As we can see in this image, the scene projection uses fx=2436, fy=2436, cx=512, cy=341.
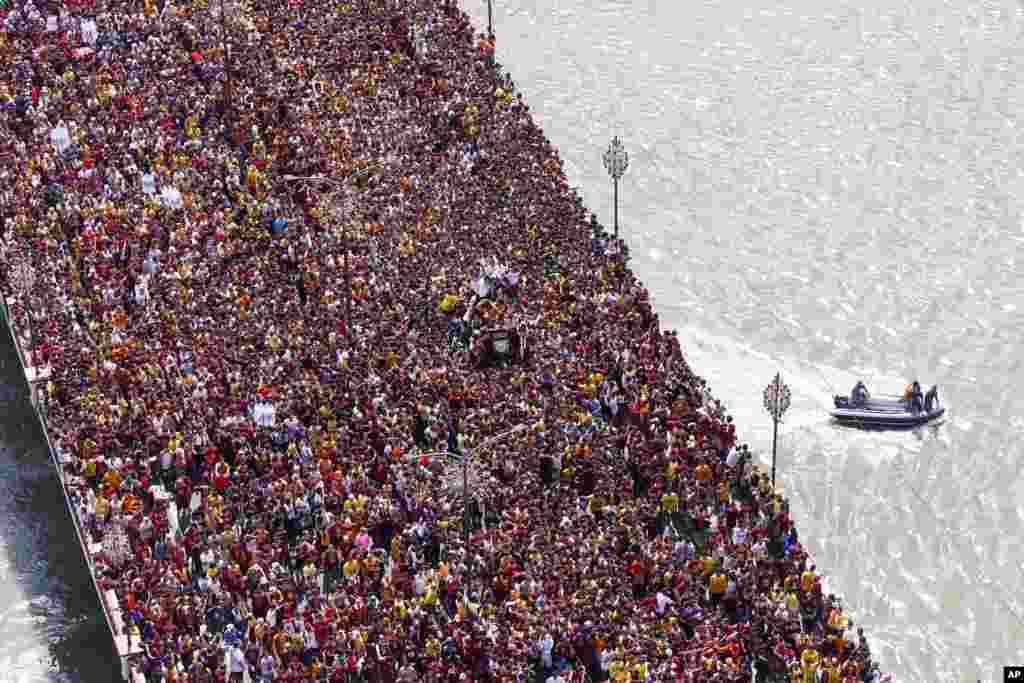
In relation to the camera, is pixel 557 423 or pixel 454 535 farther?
pixel 557 423

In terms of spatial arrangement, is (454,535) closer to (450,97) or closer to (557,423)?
(557,423)

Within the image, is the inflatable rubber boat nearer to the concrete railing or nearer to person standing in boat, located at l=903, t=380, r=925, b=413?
person standing in boat, located at l=903, t=380, r=925, b=413

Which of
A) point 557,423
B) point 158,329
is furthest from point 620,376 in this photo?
point 158,329

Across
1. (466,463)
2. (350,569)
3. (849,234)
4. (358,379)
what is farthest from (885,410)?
(350,569)

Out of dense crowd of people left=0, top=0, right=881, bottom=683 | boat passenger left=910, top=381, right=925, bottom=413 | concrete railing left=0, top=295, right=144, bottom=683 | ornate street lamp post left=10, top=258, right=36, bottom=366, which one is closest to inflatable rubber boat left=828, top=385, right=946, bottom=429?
boat passenger left=910, top=381, right=925, bottom=413

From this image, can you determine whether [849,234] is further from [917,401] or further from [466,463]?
[466,463]

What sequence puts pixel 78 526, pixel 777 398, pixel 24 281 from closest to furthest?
pixel 78 526
pixel 777 398
pixel 24 281

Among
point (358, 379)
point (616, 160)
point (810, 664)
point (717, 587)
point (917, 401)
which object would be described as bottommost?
point (810, 664)
